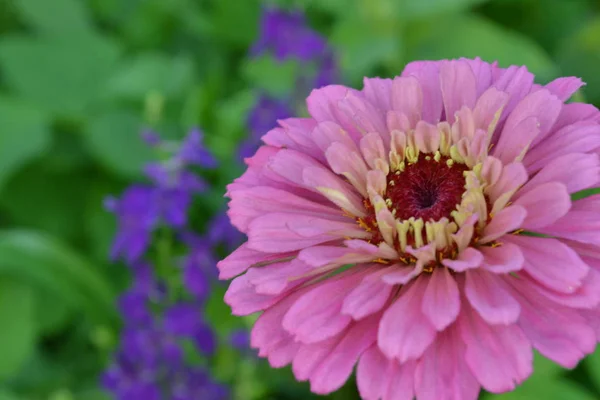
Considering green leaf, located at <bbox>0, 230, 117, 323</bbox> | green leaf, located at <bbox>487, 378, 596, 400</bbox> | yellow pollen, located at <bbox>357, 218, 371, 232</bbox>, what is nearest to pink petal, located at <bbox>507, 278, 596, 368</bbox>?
yellow pollen, located at <bbox>357, 218, 371, 232</bbox>

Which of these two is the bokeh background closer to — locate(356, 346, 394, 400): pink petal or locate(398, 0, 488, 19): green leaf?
locate(398, 0, 488, 19): green leaf

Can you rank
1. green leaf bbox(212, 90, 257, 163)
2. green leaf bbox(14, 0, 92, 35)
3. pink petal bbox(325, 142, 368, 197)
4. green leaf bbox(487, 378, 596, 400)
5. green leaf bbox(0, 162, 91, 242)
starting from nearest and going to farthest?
pink petal bbox(325, 142, 368, 197) → green leaf bbox(487, 378, 596, 400) → green leaf bbox(212, 90, 257, 163) → green leaf bbox(0, 162, 91, 242) → green leaf bbox(14, 0, 92, 35)

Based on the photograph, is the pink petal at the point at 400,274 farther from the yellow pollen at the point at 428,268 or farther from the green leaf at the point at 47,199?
the green leaf at the point at 47,199

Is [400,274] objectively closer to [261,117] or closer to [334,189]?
[334,189]

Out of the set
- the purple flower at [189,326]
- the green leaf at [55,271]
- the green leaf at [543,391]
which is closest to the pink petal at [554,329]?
the green leaf at [543,391]

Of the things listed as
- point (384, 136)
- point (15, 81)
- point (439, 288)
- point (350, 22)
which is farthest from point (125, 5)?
point (439, 288)

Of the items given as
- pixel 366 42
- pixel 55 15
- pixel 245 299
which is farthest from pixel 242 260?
pixel 55 15
